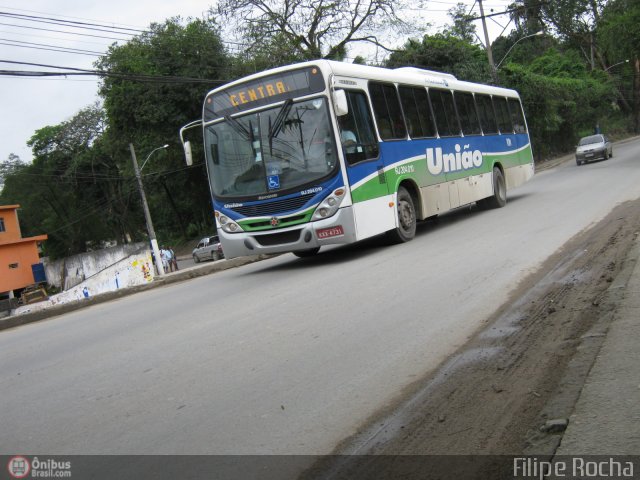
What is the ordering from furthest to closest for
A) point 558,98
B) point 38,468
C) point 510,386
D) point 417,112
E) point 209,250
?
point 558,98 < point 209,250 < point 417,112 < point 510,386 < point 38,468

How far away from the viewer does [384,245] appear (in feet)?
41.0

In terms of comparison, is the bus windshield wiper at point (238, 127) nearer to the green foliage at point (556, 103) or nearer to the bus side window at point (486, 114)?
the bus side window at point (486, 114)

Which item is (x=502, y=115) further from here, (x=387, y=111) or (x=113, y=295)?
(x=113, y=295)

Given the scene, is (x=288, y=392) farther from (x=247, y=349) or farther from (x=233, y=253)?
(x=233, y=253)

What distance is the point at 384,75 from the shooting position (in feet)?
40.6

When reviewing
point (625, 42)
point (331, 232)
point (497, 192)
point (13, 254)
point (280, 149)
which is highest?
point (625, 42)

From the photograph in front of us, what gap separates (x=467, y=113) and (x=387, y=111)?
4.35 m

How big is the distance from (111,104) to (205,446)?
38.6 m

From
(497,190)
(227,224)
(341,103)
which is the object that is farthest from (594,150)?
(227,224)

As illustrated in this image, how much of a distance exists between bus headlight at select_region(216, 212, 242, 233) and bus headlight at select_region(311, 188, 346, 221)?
5.43ft

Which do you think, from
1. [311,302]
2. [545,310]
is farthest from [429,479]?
[311,302]

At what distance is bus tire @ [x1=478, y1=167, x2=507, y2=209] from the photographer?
673 inches

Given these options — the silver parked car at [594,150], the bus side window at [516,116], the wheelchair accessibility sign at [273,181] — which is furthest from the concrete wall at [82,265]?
the wheelchair accessibility sign at [273,181]

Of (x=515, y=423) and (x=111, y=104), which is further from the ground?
(x=111, y=104)
